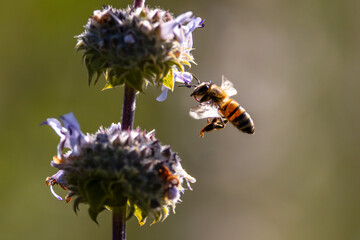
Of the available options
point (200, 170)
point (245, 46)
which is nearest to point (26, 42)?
point (200, 170)

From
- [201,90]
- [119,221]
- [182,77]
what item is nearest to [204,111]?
[182,77]

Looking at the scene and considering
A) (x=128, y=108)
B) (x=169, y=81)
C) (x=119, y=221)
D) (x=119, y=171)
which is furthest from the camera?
(x=169, y=81)

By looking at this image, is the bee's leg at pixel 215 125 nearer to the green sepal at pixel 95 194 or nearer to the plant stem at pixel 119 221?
the plant stem at pixel 119 221

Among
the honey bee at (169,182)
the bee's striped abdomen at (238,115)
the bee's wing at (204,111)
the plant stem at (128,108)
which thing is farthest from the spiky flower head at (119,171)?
the bee's striped abdomen at (238,115)

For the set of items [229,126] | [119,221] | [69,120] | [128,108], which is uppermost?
[229,126]

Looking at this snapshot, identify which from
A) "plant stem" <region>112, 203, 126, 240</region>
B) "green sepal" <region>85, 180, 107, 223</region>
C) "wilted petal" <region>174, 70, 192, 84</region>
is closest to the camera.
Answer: "green sepal" <region>85, 180, 107, 223</region>

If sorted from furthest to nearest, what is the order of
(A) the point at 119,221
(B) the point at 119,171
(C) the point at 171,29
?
(A) the point at 119,221 → (C) the point at 171,29 → (B) the point at 119,171

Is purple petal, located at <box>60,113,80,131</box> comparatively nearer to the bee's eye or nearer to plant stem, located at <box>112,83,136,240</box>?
plant stem, located at <box>112,83,136,240</box>

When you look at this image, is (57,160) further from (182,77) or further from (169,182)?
(182,77)

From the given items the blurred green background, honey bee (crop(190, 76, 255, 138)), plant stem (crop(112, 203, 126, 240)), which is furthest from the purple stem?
the blurred green background
